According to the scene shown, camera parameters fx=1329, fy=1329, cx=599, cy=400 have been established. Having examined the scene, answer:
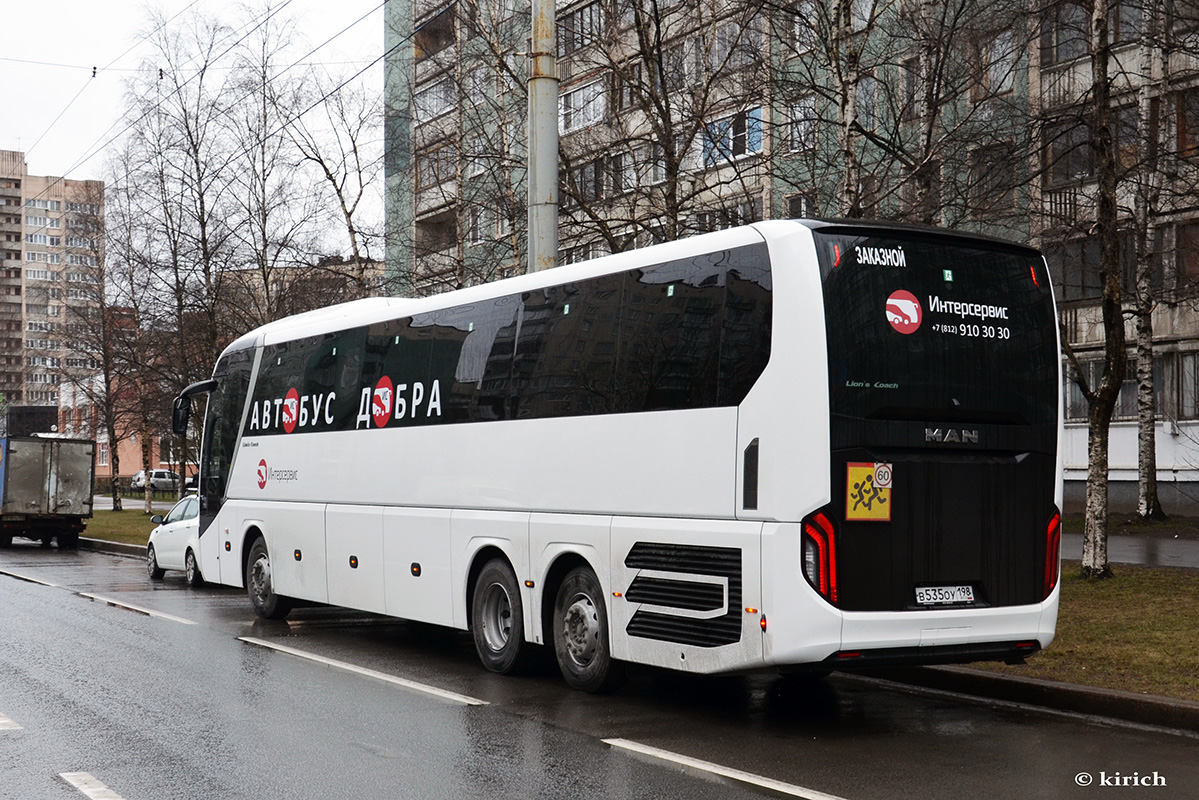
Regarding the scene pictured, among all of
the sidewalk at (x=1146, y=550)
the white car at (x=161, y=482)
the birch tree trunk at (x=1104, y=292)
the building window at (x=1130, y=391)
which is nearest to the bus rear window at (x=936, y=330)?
the birch tree trunk at (x=1104, y=292)

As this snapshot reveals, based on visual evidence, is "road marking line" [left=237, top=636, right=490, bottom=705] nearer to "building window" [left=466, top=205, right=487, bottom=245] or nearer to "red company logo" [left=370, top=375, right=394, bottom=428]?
"red company logo" [left=370, top=375, right=394, bottom=428]

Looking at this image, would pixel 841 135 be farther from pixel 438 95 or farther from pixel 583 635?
pixel 583 635

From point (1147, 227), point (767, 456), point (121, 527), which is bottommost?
point (121, 527)

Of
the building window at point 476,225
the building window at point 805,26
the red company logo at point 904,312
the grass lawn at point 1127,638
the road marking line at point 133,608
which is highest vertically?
the building window at point 805,26

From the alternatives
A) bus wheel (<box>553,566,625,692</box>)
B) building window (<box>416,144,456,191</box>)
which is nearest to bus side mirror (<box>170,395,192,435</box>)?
building window (<box>416,144,456,191</box>)

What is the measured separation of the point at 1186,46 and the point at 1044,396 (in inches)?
306

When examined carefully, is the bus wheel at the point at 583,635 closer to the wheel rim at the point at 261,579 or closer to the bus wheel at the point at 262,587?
the bus wheel at the point at 262,587

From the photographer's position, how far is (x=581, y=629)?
1041cm

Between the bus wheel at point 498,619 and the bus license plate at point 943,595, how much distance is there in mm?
3621

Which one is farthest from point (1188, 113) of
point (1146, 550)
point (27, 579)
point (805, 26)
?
point (27, 579)

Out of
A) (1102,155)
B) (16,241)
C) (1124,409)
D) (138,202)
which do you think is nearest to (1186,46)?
(1102,155)

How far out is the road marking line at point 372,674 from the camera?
10.0 metres

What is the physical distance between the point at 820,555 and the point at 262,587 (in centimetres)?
961

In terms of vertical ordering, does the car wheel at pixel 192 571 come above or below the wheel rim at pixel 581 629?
below
